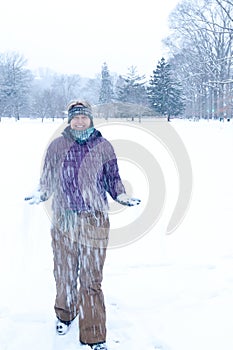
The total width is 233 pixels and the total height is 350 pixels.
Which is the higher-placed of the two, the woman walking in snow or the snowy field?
the woman walking in snow

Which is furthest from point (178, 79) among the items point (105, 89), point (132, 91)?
point (105, 89)

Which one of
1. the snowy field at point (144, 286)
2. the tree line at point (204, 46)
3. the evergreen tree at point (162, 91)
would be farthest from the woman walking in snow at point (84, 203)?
the evergreen tree at point (162, 91)

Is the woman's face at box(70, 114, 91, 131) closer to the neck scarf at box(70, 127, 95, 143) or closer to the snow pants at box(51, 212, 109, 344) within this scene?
the neck scarf at box(70, 127, 95, 143)

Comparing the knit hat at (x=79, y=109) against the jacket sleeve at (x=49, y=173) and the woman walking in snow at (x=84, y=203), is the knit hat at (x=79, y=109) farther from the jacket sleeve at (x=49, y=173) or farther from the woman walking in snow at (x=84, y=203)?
the jacket sleeve at (x=49, y=173)

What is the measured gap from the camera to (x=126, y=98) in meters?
42.3

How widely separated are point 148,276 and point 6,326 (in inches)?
59.1

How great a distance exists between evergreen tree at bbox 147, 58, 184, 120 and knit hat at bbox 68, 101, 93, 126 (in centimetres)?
3597

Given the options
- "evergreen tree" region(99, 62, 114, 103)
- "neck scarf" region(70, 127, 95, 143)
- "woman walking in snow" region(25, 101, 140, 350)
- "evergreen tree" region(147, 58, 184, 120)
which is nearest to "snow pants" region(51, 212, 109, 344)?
"woman walking in snow" region(25, 101, 140, 350)

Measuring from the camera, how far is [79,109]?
8.55ft

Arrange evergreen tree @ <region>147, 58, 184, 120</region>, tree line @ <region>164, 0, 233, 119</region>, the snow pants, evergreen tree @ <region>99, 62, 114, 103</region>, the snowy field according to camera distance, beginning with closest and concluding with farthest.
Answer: the snow pants → the snowy field → tree line @ <region>164, 0, 233, 119</region> → evergreen tree @ <region>147, 58, 184, 120</region> → evergreen tree @ <region>99, 62, 114, 103</region>

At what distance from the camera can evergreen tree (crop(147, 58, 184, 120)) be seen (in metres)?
38.0

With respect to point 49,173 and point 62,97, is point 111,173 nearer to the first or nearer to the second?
point 49,173

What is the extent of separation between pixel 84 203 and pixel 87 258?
1.25 feet

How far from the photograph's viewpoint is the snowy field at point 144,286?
2803mm
